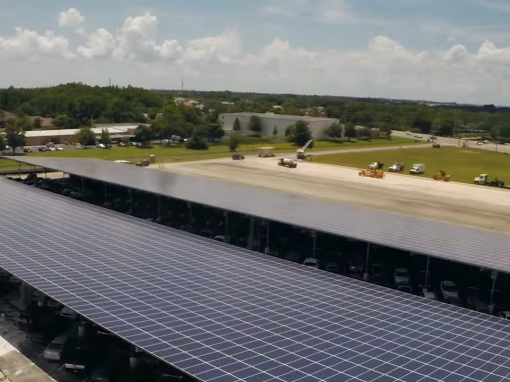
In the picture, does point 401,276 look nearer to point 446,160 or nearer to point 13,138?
point 446,160

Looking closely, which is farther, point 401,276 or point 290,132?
point 290,132

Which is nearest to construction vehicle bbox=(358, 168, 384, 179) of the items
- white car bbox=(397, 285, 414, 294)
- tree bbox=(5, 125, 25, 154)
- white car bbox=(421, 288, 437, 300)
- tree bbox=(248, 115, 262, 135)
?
white car bbox=(397, 285, 414, 294)

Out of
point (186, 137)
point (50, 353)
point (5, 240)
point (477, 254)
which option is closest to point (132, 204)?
point (5, 240)

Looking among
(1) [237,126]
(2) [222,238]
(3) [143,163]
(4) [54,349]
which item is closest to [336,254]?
(2) [222,238]

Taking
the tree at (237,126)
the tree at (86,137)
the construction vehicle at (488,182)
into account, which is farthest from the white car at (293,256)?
the tree at (237,126)

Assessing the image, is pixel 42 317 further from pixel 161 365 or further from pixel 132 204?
pixel 132 204

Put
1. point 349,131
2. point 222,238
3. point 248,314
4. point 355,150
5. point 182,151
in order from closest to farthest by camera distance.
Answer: point 248,314
point 222,238
point 182,151
point 355,150
point 349,131

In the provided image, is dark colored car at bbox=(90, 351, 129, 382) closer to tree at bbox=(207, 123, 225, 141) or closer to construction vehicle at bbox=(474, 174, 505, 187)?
construction vehicle at bbox=(474, 174, 505, 187)

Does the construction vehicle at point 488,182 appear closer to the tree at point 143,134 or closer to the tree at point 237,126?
the tree at point 143,134
